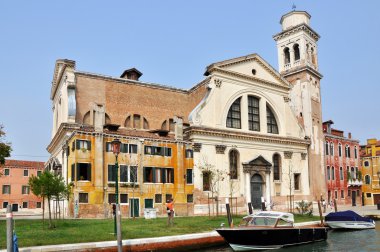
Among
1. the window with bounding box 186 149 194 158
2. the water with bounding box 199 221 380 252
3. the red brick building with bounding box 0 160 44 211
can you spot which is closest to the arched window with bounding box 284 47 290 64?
the window with bounding box 186 149 194 158

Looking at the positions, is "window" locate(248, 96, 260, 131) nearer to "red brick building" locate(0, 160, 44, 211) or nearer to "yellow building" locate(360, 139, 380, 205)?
"yellow building" locate(360, 139, 380, 205)

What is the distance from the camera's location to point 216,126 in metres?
36.5

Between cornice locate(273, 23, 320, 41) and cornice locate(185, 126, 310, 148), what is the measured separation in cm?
1263

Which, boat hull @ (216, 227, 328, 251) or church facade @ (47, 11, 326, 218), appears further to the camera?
church facade @ (47, 11, 326, 218)

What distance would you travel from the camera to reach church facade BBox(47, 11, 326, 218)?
31.0 m

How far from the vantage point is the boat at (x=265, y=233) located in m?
19.3

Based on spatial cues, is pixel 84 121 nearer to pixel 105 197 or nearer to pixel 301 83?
pixel 105 197

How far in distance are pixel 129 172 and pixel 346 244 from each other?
15163 millimetres

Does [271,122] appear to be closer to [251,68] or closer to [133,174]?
[251,68]

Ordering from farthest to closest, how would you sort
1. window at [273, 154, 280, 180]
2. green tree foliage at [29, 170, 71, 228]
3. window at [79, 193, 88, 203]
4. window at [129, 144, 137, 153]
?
window at [273, 154, 280, 180] → window at [129, 144, 137, 153] → window at [79, 193, 88, 203] → green tree foliage at [29, 170, 71, 228]

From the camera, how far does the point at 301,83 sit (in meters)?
45.6

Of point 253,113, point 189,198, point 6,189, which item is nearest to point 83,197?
point 189,198

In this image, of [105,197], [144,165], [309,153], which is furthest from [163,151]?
[309,153]

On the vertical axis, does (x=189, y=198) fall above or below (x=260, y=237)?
above
